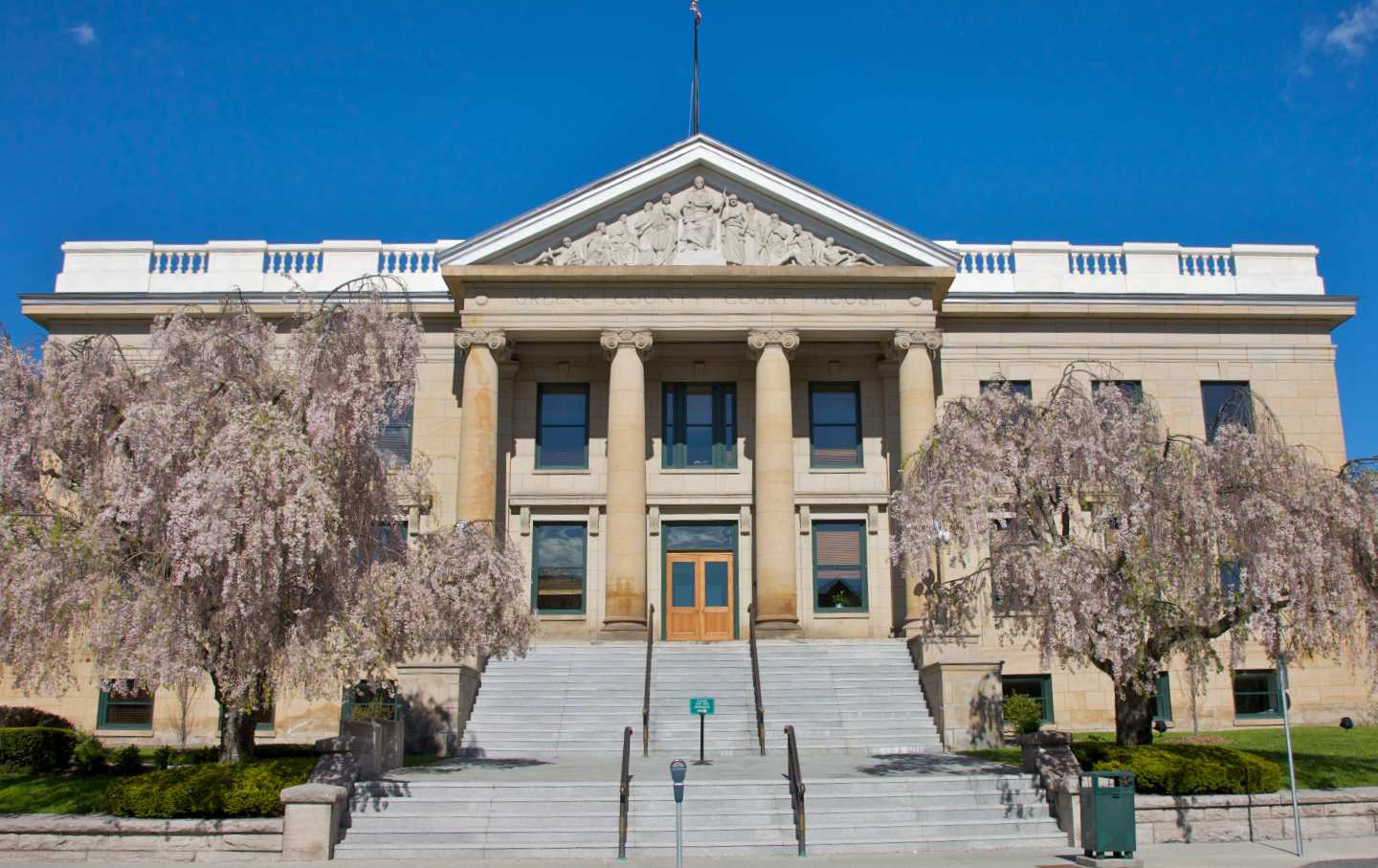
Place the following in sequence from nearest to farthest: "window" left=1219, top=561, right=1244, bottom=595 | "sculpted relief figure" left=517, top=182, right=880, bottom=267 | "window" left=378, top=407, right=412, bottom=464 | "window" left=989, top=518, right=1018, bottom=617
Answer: "window" left=1219, top=561, right=1244, bottom=595, "window" left=989, top=518, right=1018, bottom=617, "sculpted relief figure" left=517, top=182, right=880, bottom=267, "window" left=378, top=407, right=412, bottom=464

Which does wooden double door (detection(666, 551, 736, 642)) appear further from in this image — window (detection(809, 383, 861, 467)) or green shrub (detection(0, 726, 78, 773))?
green shrub (detection(0, 726, 78, 773))

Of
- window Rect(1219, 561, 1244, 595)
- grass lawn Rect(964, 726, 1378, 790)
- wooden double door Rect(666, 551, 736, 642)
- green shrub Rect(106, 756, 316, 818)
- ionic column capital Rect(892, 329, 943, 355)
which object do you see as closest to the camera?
green shrub Rect(106, 756, 316, 818)

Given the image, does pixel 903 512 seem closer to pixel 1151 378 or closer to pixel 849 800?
pixel 849 800

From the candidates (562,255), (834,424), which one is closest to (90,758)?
(562,255)

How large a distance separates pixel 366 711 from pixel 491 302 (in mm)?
11095

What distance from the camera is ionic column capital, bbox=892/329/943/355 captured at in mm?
31062

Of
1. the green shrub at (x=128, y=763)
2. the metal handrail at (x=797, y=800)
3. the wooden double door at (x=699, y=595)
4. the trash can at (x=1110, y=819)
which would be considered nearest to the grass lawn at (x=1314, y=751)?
the trash can at (x=1110, y=819)

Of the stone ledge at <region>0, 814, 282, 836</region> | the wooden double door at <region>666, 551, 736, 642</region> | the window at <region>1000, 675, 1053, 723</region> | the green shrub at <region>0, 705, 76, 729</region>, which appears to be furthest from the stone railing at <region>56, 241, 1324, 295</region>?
the stone ledge at <region>0, 814, 282, 836</region>

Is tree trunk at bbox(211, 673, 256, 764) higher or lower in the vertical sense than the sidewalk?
higher

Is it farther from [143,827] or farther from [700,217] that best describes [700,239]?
[143,827]

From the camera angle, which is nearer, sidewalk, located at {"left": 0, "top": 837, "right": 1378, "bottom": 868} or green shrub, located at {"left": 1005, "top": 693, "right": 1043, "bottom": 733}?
sidewalk, located at {"left": 0, "top": 837, "right": 1378, "bottom": 868}

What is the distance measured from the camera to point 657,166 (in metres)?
31.6

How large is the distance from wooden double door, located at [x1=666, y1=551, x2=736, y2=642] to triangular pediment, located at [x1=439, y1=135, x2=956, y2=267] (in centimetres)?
787

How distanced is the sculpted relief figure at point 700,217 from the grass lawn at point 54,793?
732 inches
